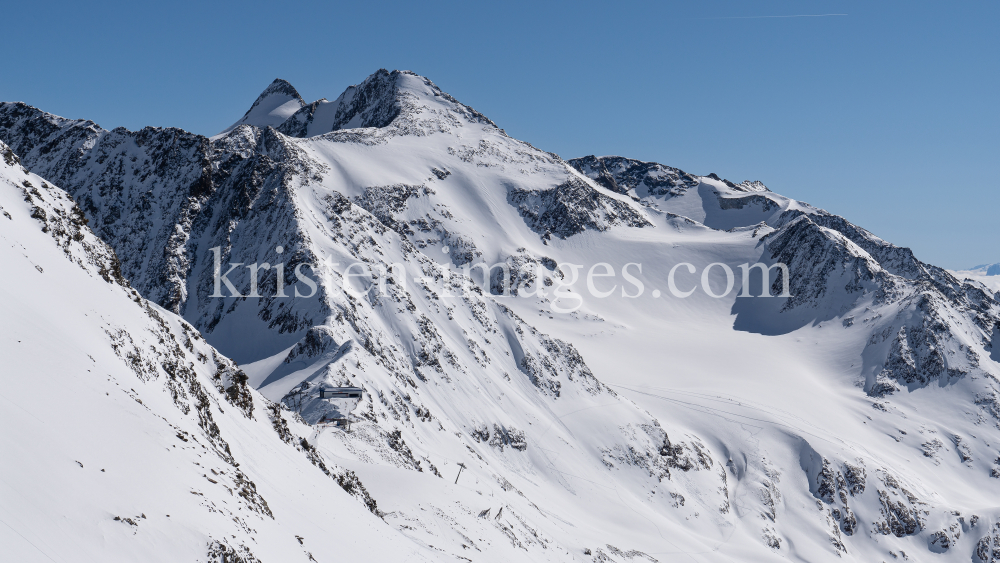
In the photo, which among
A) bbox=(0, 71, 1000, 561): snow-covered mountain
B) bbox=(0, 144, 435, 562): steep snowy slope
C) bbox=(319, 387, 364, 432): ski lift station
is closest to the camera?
bbox=(0, 144, 435, 562): steep snowy slope

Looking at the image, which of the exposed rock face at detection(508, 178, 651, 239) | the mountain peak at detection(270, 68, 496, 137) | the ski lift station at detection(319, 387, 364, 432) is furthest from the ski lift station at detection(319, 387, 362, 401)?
the mountain peak at detection(270, 68, 496, 137)

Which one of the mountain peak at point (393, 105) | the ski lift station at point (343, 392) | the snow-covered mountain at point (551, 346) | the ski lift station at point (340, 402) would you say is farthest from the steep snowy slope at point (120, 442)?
the mountain peak at point (393, 105)

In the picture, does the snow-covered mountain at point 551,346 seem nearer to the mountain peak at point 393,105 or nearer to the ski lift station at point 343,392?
the ski lift station at point 343,392

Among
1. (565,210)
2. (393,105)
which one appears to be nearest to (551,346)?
(565,210)

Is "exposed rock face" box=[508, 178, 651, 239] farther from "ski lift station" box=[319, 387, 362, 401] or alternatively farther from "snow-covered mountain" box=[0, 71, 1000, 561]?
"ski lift station" box=[319, 387, 362, 401]

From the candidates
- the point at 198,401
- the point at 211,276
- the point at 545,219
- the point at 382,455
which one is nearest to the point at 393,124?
the point at 545,219

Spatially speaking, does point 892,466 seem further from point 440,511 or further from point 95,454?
point 95,454

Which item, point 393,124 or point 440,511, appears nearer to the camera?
point 440,511
